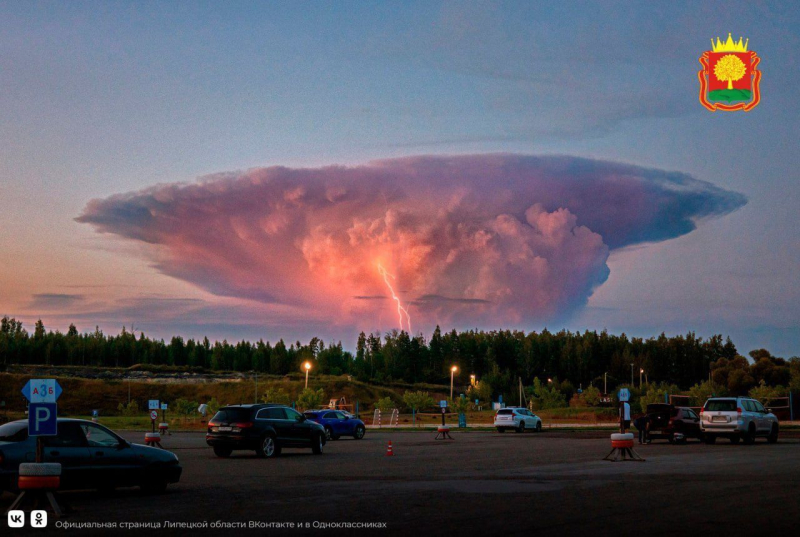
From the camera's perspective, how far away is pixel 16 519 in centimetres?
1225

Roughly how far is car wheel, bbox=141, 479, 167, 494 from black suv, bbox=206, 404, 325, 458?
436 inches

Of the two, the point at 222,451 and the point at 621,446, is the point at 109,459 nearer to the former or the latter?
the point at 222,451

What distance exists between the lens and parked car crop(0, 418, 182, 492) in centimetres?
1500

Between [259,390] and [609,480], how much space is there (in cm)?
12874

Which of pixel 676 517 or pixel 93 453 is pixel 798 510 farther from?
pixel 93 453

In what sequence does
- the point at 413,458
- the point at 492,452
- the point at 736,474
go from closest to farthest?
the point at 736,474 → the point at 413,458 → the point at 492,452

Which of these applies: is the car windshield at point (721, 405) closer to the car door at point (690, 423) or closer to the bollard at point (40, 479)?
Answer: the car door at point (690, 423)

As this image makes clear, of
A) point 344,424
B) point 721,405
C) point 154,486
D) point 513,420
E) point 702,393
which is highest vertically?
point 721,405

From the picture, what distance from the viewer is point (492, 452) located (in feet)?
97.7

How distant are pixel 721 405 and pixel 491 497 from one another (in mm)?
23518

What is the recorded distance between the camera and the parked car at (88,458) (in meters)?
15.0

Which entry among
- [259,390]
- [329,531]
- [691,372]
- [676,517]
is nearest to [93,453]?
[329,531]

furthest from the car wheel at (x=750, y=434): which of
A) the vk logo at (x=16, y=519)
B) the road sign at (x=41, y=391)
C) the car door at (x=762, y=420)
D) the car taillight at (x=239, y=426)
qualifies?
the vk logo at (x=16, y=519)

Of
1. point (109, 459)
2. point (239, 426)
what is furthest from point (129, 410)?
point (109, 459)
